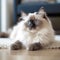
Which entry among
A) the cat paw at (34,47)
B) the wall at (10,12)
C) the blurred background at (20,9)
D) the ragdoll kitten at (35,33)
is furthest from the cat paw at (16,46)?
the wall at (10,12)

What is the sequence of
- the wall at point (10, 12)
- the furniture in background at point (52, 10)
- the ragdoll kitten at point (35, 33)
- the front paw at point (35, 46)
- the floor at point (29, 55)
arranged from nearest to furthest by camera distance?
the floor at point (29, 55)
the front paw at point (35, 46)
the ragdoll kitten at point (35, 33)
the furniture in background at point (52, 10)
the wall at point (10, 12)

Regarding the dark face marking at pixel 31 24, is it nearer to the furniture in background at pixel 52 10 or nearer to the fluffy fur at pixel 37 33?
the fluffy fur at pixel 37 33

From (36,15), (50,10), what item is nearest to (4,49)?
(36,15)

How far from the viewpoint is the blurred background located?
3.62 metres

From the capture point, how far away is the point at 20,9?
372 centimetres

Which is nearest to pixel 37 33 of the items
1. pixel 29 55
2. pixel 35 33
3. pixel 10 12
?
pixel 35 33

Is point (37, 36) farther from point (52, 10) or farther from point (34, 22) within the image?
point (52, 10)

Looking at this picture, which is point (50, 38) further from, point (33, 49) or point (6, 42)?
point (6, 42)

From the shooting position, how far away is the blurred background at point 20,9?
3621mm

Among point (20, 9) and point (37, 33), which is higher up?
point (20, 9)

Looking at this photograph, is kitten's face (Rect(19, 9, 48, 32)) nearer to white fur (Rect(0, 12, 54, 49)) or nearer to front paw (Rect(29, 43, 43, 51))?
white fur (Rect(0, 12, 54, 49))

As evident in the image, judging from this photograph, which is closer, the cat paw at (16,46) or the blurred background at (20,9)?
the cat paw at (16,46)

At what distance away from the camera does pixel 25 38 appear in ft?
6.20

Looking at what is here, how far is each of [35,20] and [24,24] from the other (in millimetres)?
120
